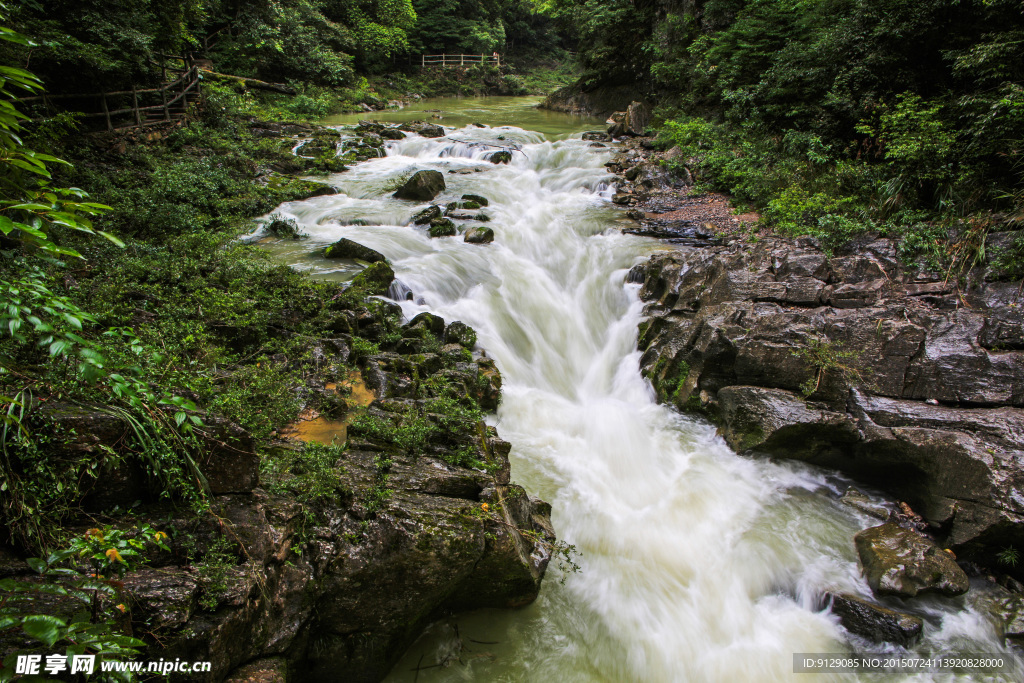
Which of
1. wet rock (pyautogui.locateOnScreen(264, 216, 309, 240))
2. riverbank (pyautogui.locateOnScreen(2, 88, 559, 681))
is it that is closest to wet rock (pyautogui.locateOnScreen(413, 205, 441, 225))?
wet rock (pyautogui.locateOnScreen(264, 216, 309, 240))

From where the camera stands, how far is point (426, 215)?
13.0m

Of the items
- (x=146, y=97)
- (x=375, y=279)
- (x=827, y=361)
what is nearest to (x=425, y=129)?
(x=146, y=97)

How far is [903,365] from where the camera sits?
6844 mm

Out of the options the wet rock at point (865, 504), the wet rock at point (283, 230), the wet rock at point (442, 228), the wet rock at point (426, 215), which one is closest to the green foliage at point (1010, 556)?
the wet rock at point (865, 504)

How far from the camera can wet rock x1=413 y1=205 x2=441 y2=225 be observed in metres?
12.9

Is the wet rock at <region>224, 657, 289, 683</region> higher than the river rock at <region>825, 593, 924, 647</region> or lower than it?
higher

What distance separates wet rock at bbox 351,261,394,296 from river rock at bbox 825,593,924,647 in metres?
8.10

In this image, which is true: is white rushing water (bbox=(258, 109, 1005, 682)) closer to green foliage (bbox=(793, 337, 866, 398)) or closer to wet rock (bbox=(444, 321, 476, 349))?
wet rock (bbox=(444, 321, 476, 349))

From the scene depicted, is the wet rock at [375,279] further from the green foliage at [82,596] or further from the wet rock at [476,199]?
the green foliage at [82,596]

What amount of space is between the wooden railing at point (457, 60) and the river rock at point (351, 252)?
36.1 meters

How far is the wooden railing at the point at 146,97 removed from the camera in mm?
11867

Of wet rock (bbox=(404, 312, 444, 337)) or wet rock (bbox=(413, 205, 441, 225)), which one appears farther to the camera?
wet rock (bbox=(413, 205, 441, 225))

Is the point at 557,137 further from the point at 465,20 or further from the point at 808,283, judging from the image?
the point at 465,20

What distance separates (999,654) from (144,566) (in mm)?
7613
